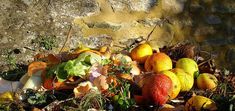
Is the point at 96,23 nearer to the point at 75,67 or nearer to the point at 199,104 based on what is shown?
the point at 75,67

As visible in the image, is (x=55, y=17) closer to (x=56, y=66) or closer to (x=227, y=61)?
(x=56, y=66)

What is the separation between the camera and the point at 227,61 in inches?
153

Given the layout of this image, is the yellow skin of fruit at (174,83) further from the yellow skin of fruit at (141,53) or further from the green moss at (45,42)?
the green moss at (45,42)

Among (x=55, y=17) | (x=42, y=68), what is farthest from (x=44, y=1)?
(x=42, y=68)

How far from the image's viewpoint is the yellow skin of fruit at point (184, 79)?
2.47 m

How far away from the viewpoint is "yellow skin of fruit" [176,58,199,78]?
2.60 m

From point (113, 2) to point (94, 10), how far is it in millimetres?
157

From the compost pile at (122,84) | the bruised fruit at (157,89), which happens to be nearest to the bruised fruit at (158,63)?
the compost pile at (122,84)

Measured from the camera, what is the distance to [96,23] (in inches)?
136

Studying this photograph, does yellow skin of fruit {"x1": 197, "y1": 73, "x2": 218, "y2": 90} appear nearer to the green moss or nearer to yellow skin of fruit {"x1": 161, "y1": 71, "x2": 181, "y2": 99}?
yellow skin of fruit {"x1": 161, "y1": 71, "x2": 181, "y2": 99}

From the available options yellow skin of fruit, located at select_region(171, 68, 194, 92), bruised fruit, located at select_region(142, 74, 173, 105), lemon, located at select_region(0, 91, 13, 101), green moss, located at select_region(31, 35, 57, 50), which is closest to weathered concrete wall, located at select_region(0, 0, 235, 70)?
green moss, located at select_region(31, 35, 57, 50)

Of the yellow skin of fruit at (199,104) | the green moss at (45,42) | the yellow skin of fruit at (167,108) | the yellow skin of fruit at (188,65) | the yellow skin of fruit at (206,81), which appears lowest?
the yellow skin of fruit at (167,108)

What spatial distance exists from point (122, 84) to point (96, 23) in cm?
119

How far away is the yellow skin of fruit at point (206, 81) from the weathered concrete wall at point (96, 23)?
1.02m
